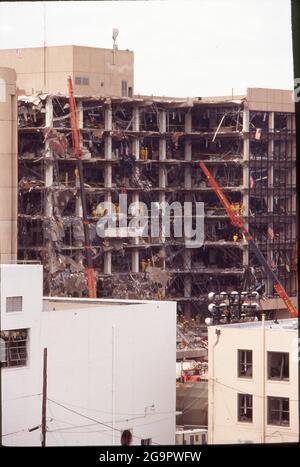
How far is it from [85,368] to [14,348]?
76 cm

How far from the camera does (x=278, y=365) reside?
10625 millimetres

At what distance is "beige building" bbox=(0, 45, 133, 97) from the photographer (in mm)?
19141

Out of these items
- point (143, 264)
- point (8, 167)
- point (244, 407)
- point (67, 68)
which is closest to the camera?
point (244, 407)

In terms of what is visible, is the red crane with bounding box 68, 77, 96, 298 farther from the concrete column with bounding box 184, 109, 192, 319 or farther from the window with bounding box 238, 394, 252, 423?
the window with bounding box 238, 394, 252, 423

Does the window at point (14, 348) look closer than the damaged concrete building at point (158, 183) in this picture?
Yes

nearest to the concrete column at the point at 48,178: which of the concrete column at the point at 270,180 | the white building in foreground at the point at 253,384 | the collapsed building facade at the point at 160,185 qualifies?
the collapsed building facade at the point at 160,185

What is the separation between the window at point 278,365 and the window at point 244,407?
250mm

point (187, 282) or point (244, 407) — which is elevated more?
point (187, 282)

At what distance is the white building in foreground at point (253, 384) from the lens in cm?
1048

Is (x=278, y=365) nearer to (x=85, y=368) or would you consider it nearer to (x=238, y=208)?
(x=85, y=368)

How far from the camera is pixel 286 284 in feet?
69.7

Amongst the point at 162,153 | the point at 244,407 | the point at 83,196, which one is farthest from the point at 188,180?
the point at 244,407

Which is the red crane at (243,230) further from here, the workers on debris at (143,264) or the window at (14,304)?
the window at (14,304)
